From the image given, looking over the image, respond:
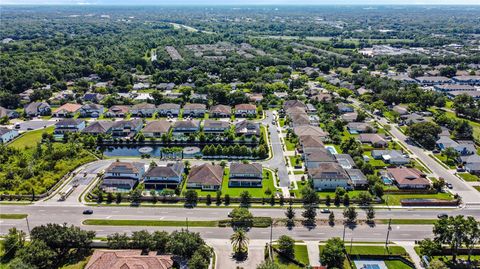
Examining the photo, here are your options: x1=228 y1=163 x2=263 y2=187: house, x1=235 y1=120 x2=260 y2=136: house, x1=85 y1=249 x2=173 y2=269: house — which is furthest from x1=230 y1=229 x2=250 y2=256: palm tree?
x1=235 y1=120 x2=260 y2=136: house

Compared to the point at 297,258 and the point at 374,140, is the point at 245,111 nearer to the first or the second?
the point at 374,140

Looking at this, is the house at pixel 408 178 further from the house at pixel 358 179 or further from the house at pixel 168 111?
the house at pixel 168 111

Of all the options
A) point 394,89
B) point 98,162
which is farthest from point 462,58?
point 98,162

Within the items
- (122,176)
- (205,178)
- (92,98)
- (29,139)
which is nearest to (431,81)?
(205,178)

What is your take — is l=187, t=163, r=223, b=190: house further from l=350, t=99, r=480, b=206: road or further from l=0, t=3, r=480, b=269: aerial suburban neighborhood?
l=350, t=99, r=480, b=206: road

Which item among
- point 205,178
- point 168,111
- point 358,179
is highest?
point 168,111

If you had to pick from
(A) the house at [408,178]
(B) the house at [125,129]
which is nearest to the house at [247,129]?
(B) the house at [125,129]
